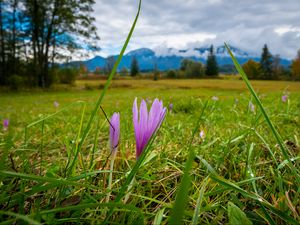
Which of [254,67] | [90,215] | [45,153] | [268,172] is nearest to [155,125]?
[90,215]

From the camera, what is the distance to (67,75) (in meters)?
29.4

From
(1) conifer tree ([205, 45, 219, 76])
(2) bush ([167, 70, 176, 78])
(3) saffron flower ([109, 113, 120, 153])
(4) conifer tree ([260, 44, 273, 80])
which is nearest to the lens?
(3) saffron flower ([109, 113, 120, 153])

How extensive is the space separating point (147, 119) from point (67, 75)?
30.8 m

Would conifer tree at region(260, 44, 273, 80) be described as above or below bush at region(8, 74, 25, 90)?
above

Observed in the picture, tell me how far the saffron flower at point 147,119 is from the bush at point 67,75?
29.8 metres

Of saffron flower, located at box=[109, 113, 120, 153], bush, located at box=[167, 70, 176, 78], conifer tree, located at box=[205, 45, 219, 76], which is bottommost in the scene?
saffron flower, located at box=[109, 113, 120, 153]

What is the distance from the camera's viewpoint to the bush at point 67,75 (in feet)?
94.8

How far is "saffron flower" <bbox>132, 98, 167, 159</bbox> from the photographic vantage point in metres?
0.51

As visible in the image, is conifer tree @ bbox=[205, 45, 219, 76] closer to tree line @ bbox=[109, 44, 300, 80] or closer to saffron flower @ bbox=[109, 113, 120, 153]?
tree line @ bbox=[109, 44, 300, 80]

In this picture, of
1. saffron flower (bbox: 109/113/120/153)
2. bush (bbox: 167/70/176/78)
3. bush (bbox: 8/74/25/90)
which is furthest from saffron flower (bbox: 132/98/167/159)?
bush (bbox: 167/70/176/78)

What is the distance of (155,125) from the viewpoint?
521 millimetres

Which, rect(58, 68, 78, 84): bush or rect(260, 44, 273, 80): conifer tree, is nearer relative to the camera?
rect(58, 68, 78, 84): bush

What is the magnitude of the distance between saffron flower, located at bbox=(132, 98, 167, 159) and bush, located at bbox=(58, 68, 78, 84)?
29812mm

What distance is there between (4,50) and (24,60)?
1.79 metres
